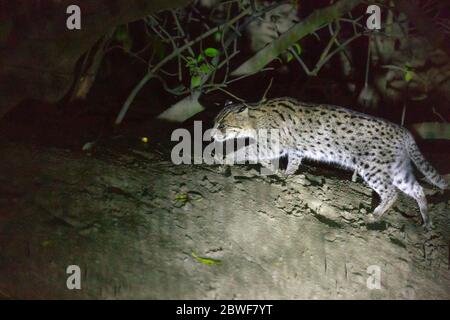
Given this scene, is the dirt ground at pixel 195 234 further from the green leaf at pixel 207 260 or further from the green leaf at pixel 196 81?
the green leaf at pixel 196 81

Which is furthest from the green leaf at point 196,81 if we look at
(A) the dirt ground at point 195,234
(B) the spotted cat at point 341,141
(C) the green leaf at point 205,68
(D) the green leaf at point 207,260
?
(D) the green leaf at point 207,260

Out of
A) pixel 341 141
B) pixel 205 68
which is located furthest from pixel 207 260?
pixel 205 68

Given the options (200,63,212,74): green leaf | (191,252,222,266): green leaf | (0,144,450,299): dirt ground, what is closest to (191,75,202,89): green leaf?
(200,63,212,74): green leaf

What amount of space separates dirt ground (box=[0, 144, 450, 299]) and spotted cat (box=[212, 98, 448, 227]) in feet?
1.33

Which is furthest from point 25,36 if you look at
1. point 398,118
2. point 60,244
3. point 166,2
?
point 398,118

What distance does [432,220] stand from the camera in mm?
7059

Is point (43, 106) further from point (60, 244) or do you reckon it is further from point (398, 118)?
point (398, 118)

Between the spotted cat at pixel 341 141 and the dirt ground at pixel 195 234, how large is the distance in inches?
15.9

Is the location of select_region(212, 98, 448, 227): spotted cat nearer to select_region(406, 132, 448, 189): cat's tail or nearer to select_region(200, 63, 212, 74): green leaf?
select_region(406, 132, 448, 189): cat's tail

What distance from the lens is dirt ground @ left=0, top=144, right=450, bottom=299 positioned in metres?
4.94

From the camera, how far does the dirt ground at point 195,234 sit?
494 cm

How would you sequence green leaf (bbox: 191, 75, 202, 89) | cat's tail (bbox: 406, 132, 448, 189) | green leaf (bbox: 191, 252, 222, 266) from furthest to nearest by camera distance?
green leaf (bbox: 191, 75, 202, 89), cat's tail (bbox: 406, 132, 448, 189), green leaf (bbox: 191, 252, 222, 266)

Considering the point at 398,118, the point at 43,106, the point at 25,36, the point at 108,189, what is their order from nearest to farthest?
the point at 25,36, the point at 108,189, the point at 43,106, the point at 398,118

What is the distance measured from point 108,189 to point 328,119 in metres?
3.62
